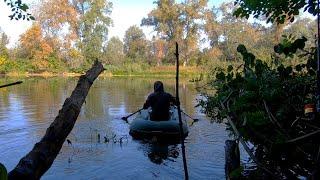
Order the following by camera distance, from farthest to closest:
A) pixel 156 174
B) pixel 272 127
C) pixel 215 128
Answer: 1. pixel 215 128
2. pixel 156 174
3. pixel 272 127

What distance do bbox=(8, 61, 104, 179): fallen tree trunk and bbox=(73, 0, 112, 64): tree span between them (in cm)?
5554

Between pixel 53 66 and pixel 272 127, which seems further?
pixel 53 66

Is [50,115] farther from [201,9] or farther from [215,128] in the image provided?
[201,9]

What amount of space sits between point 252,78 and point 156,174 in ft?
10.7

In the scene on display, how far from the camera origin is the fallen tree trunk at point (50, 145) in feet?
9.60

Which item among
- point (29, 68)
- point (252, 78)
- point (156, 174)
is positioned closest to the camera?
point (252, 78)

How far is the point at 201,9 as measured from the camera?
204ft

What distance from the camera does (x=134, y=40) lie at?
6775 centimetres

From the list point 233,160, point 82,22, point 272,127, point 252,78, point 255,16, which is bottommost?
point 233,160

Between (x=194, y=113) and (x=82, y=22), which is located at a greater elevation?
(x=82, y=22)

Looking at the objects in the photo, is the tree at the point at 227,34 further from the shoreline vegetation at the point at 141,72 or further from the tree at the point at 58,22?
the tree at the point at 58,22

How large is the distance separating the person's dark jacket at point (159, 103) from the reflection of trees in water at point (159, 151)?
3.31 ft

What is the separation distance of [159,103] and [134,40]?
2273 inches

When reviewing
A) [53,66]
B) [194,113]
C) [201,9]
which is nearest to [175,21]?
[201,9]
